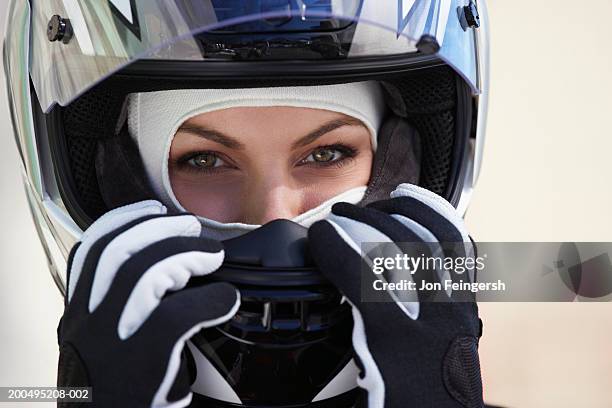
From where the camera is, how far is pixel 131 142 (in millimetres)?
1338

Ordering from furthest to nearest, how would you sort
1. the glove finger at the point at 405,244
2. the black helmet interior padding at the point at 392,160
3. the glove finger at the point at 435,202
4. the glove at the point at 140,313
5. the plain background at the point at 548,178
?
1. the plain background at the point at 548,178
2. the black helmet interior padding at the point at 392,160
3. the glove finger at the point at 435,202
4. the glove finger at the point at 405,244
5. the glove at the point at 140,313

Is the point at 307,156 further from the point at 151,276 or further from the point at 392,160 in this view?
the point at 151,276

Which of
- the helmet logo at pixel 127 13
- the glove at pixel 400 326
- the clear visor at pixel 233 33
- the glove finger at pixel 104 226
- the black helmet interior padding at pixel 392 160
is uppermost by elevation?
the helmet logo at pixel 127 13

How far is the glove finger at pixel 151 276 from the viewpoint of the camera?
3.44ft

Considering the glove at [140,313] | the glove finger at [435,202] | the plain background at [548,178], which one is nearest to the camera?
the glove at [140,313]

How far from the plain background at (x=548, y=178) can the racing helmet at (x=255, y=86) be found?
1625mm

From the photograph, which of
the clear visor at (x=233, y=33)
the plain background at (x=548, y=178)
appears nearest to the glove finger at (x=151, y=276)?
the clear visor at (x=233, y=33)

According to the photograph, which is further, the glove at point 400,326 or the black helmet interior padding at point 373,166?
the black helmet interior padding at point 373,166

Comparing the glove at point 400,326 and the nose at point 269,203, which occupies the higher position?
the nose at point 269,203

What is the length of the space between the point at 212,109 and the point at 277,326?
0.33 metres

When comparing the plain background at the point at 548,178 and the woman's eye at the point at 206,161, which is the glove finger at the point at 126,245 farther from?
the plain background at the point at 548,178

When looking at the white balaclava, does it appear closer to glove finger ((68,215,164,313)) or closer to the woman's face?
the woman's face

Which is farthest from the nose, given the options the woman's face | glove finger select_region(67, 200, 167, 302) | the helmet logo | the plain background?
the plain background

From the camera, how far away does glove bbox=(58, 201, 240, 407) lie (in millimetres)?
1035
